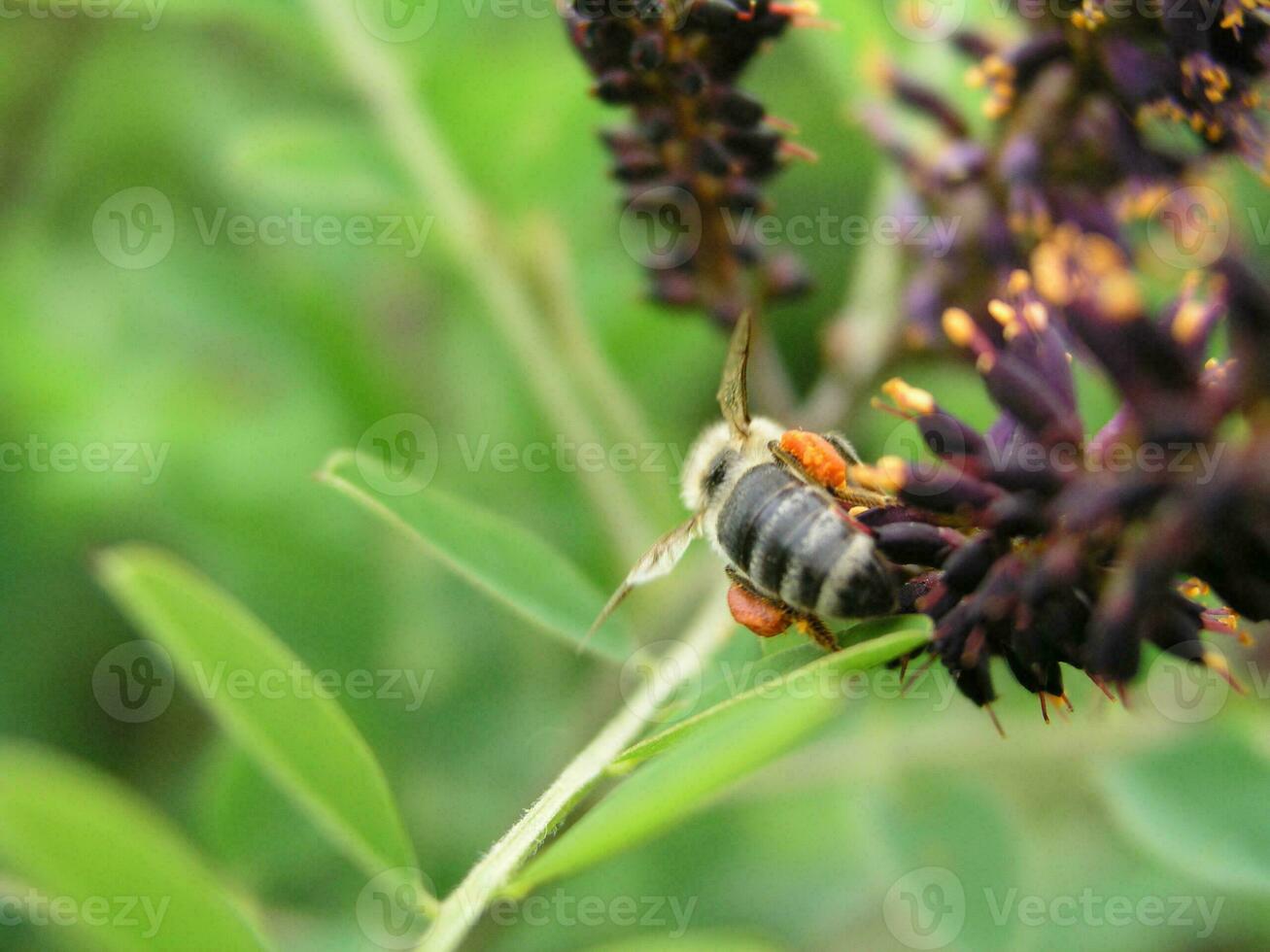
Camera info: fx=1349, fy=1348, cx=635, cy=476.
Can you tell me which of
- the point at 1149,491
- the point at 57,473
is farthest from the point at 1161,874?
the point at 57,473

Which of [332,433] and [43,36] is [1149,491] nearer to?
[332,433]

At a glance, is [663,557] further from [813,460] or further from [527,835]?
[527,835]
